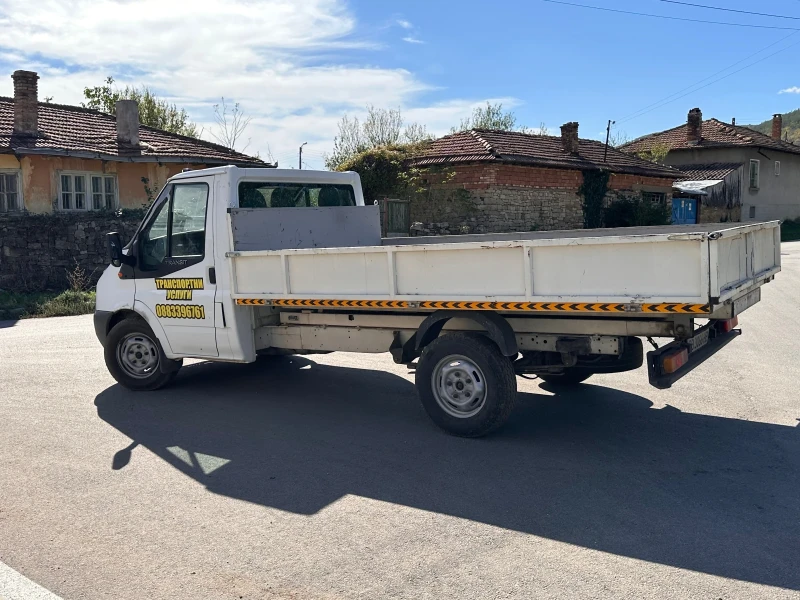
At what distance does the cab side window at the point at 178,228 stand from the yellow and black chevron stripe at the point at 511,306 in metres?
0.93

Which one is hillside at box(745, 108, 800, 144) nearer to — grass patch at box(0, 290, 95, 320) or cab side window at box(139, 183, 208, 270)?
grass patch at box(0, 290, 95, 320)

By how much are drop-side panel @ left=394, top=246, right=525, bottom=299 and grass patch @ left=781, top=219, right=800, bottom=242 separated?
34.4m

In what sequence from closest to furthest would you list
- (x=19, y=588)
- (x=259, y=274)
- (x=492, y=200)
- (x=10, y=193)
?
(x=19, y=588)
(x=259, y=274)
(x=10, y=193)
(x=492, y=200)

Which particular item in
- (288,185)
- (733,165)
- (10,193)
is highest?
(733,165)

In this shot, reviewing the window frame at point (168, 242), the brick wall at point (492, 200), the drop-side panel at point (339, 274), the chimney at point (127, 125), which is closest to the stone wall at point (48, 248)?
the chimney at point (127, 125)

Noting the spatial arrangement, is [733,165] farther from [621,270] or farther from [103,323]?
[621,270]

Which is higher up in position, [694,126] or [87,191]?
[694,126]

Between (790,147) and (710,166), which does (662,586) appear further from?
(790,147)

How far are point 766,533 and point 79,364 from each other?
820 centimetres

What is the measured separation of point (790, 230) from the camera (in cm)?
4075

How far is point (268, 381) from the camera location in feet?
28.3

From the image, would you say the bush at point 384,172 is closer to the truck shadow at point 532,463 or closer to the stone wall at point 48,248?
the stone wall at point 48,248

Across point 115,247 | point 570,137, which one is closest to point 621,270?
point 115,247

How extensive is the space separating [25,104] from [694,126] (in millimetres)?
33233
